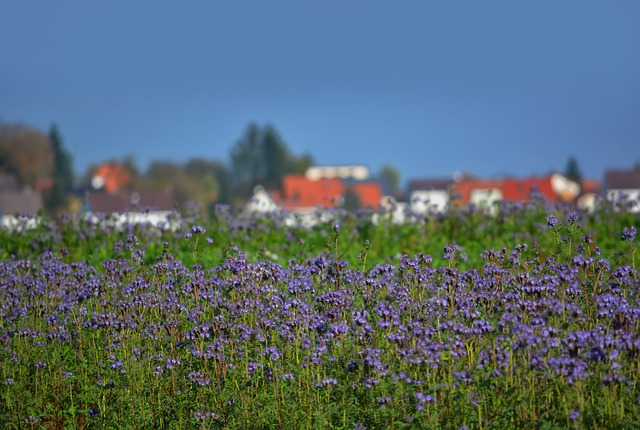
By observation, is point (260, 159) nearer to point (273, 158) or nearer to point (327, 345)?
point (273, 158)

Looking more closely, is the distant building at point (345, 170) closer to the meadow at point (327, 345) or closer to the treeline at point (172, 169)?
the treeline at point (172, 169)

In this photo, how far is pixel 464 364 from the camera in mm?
6750

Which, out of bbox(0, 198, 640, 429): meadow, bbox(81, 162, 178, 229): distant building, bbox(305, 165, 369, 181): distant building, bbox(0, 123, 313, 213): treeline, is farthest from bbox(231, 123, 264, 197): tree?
bbox(0, 198, 640, 429): meadow

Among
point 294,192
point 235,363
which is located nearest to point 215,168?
point 294,192

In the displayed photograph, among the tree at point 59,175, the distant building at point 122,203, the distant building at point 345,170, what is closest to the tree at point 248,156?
the distant building at point 122,203

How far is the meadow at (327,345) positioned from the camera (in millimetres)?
6219

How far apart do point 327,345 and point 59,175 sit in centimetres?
9695

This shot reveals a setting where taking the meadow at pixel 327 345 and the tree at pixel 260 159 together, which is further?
the tree at pixel 260 159

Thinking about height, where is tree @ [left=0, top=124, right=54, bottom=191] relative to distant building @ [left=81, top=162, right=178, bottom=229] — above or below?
above

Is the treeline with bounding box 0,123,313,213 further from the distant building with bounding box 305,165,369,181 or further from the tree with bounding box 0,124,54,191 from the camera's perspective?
the distant building with bounding box 305,165,369,181

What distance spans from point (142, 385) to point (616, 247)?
9.25 metres

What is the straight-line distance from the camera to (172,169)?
12925 cm

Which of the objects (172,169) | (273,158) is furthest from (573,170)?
(172,169)

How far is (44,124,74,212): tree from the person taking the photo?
90.1 metres
